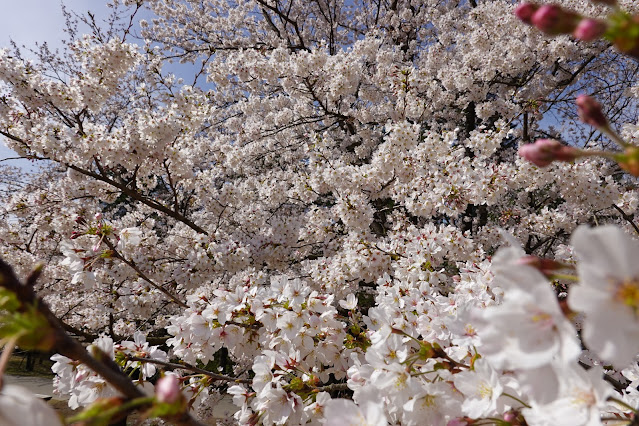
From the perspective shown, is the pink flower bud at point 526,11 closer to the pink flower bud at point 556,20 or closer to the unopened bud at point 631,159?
the pink flower bud at point 556,20

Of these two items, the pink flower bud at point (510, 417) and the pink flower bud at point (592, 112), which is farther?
the pink flower bud at point (510, 417)

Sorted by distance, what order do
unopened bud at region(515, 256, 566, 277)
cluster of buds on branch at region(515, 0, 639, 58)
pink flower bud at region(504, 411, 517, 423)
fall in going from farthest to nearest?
pink flower bud at region(504, 411, 517, 423) → unopened bud at region(515, 256, 566, 277) → cluster of buds on branch at region(515, 0, 639, 58)

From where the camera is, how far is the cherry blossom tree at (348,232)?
0.67 m

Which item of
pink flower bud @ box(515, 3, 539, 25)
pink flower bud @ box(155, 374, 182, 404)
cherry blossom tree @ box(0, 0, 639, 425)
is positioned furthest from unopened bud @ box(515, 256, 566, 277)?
pink flower bud @ box(155, 374, 182, 404)

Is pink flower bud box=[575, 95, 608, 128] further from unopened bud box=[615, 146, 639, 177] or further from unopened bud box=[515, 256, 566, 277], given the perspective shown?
unopened bud box=[515, 256, 566, 277]

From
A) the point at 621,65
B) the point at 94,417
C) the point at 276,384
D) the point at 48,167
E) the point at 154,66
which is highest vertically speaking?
the point at 621,65

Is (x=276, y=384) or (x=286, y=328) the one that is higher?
(x=286, y=328)

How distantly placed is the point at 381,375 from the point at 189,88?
203 inches

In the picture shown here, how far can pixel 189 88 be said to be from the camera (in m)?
5.21

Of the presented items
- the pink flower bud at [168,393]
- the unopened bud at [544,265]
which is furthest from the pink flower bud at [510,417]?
the pink flower bud at [168,393]

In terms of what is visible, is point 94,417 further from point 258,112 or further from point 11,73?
point 258,112

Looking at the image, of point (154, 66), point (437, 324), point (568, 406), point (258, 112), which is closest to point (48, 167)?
point (258, 112)

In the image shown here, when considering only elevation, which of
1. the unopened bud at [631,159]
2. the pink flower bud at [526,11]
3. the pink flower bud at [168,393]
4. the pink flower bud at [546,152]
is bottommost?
the pink flower bud at [168,393]

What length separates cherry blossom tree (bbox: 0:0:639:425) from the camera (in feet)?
2.19
